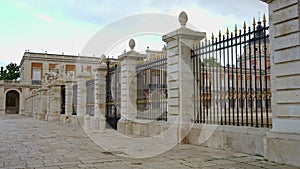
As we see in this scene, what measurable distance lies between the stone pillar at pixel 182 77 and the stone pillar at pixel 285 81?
2.76 meters

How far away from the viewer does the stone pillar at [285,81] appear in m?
4.92

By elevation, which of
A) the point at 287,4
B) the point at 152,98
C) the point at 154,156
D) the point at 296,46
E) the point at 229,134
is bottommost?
the point at 154,156

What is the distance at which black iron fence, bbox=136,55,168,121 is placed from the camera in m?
9.27

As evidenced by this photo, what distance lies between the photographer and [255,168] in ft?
15.7

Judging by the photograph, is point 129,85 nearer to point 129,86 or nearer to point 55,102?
point 129,86

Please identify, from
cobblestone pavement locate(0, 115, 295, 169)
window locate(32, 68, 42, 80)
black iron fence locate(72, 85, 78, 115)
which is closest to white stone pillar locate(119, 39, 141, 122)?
cobblestone pavement locate(0, 115, 295, 169)

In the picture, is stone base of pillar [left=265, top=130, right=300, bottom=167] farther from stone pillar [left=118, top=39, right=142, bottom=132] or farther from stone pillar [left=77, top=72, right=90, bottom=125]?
stone pillar [left=77, top=72, right=90, bottom=125]

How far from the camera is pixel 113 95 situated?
13.1 m

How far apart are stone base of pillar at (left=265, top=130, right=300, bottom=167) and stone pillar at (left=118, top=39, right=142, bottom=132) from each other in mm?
6164

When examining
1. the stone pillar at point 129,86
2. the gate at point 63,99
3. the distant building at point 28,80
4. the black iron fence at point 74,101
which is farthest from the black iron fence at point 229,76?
the distant building at point 28,80

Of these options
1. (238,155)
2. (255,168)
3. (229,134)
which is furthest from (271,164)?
(229,134)

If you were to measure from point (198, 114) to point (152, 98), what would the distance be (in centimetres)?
240

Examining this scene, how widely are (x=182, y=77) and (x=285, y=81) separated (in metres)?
3.13

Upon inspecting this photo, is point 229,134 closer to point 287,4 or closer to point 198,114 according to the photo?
point 198,114
